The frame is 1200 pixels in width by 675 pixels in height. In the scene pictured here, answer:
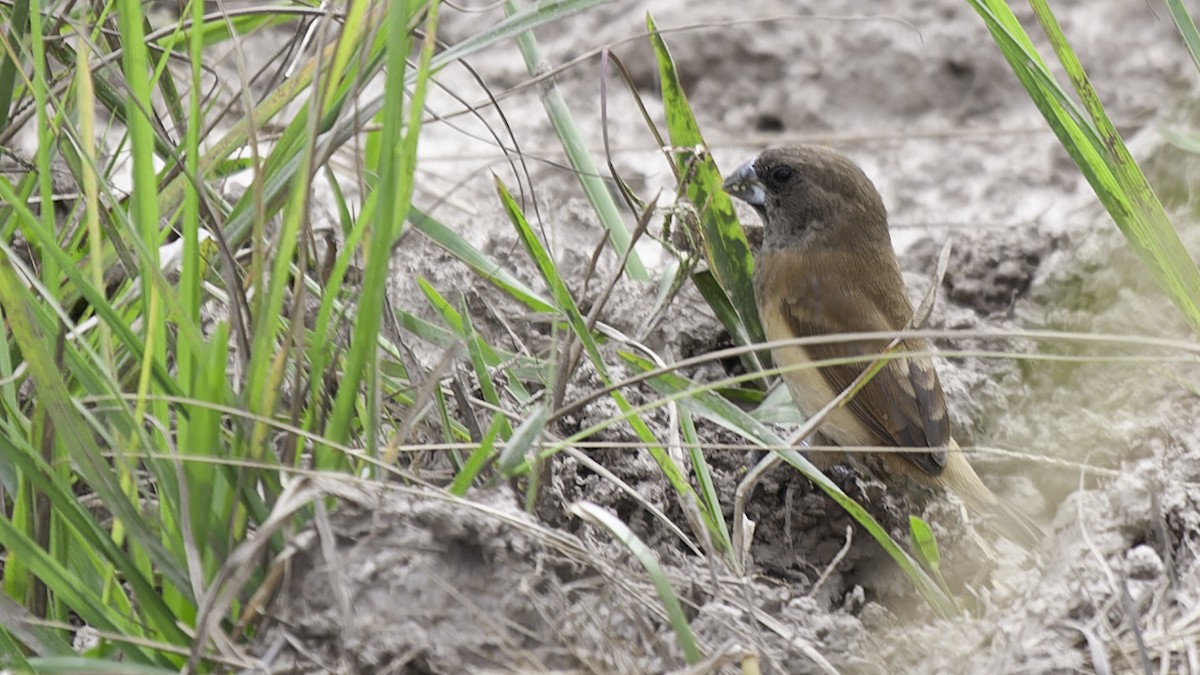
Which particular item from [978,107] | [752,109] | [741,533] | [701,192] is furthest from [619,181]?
[978,107]

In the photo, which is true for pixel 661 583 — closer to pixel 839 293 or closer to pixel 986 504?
pixel 986 504

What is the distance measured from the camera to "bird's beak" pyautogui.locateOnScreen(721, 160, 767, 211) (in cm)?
383

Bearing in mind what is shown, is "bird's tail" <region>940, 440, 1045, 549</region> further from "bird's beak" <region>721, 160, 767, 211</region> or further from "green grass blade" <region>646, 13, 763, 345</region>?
"bird's beak" <region>721, 160, 767, 211</region>

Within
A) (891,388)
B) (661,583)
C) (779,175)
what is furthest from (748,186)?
(661,583)

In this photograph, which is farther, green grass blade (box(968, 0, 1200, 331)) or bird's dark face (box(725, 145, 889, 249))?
bird's dark face (box(725, 145, 889, 249))

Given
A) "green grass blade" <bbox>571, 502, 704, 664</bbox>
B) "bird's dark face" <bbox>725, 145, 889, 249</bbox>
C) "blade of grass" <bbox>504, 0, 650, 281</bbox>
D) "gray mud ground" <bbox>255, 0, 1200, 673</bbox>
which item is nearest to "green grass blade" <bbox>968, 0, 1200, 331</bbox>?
"gray mud ground" <bbox>255, 0, 1200, 673</bbox>

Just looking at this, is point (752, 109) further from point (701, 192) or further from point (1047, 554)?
point (1047, 554)

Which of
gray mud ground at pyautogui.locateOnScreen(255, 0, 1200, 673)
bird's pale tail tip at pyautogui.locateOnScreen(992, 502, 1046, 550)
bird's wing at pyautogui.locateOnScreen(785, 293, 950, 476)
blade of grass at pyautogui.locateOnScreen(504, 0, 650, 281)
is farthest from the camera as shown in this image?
bird's wing at pyautogui.locateOnScreen(785, 293, 950, 476)

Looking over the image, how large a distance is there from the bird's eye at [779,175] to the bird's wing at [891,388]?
15.9 inches

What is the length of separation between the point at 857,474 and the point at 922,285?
82 cm

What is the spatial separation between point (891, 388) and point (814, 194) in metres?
0.66

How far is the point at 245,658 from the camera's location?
6.23ft

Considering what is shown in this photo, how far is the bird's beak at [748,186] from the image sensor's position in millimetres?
3834

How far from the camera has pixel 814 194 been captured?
12.5ft
